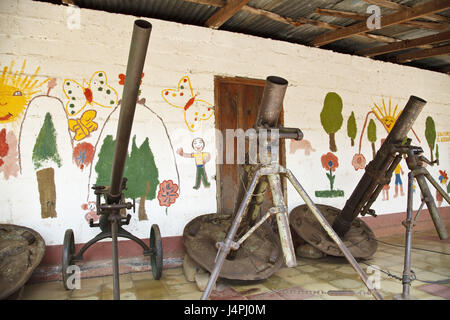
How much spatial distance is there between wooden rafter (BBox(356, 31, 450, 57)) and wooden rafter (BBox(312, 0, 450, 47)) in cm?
110

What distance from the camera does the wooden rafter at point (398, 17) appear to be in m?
3.67

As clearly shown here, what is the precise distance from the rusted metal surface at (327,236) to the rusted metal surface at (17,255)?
2.95 metres

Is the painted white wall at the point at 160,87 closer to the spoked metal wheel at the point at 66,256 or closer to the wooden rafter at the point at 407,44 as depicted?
the wooden rafter at the point at 407,44

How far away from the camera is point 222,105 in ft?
14.3

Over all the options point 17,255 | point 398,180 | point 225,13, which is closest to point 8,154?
point 17,255

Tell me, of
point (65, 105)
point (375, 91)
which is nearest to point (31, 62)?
point (65, 105)

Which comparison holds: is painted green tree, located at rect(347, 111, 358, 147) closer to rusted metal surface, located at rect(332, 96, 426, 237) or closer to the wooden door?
rusted metal surface, located at rect(332, 96, 426, 237)

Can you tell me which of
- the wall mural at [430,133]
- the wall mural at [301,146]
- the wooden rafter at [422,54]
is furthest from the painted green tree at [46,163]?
the wall mural at [430,133]

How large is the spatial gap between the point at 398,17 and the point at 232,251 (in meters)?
3.40

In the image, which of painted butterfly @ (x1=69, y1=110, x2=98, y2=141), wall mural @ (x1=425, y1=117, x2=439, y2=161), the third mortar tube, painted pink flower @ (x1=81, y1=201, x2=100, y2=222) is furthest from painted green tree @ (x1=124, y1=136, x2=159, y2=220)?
wall mural @ (x1=425, y1=117, x2=439, y2=161)

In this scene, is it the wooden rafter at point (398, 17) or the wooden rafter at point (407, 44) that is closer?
the wooden rafter at point (398, 17)

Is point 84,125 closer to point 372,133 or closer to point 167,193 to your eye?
point 167,193

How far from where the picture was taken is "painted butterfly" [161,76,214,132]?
13.3 ft

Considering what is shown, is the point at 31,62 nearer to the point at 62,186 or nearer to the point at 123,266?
the point at 62,186
